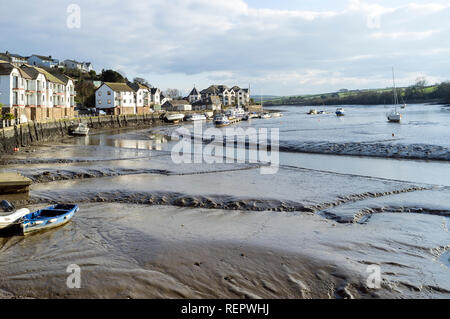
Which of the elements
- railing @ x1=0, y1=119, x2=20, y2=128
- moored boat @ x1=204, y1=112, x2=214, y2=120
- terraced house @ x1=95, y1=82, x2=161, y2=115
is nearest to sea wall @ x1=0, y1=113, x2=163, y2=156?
railing @ x1=0, y1=119, x2=20, y2=128

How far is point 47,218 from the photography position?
36.1ft

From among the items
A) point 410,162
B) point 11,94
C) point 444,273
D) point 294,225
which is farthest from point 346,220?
point 11,94

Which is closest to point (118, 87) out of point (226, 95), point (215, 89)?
point (215, 89)

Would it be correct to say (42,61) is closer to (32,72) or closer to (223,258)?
(32,72)

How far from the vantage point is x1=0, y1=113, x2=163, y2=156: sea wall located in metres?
31.9

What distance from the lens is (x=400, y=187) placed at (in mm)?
17766

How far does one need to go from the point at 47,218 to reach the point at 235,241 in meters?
5.57

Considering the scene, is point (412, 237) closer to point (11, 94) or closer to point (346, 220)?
point (346, 220)

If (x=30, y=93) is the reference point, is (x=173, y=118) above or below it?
below

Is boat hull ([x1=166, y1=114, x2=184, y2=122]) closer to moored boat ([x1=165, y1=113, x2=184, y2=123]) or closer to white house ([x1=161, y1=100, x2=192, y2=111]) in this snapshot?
moored boat ([x1=165, y1=113, x2=184, y2=123])

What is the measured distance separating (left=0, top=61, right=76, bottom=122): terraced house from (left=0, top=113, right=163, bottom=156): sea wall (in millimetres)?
2373

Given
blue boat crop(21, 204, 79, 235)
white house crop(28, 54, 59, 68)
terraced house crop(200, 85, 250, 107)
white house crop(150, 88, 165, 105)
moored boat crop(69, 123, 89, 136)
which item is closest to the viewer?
blue boat crop(21, 204, 79, 235)
